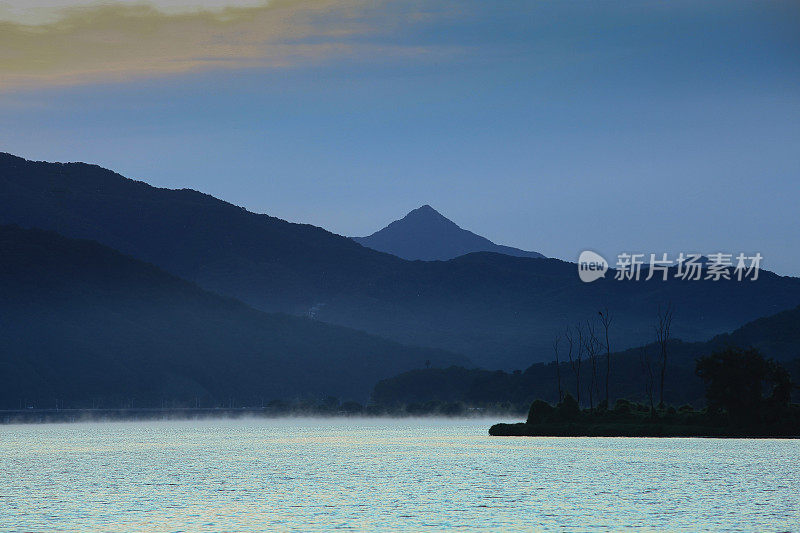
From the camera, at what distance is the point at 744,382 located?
168375 mm

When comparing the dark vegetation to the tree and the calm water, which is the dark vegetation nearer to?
the tree

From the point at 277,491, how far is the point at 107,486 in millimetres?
16233

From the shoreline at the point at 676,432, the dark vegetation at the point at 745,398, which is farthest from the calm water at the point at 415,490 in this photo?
the shoreline at the point at 676,432

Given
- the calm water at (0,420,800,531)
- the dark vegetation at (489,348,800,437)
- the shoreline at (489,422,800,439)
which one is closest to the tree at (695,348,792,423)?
the dark vegetation at (489,348,800,437)

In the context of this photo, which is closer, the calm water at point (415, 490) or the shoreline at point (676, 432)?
the calm water at point (415, 490)

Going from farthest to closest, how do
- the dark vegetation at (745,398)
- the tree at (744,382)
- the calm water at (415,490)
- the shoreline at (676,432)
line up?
the shoreline at (676,432) → the dark vegetation at (745,398) → the tree at (744,382) → the calm water at (415,490)

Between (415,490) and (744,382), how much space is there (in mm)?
86580

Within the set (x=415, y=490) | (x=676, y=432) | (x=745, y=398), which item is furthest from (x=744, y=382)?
(x=415, y=490)

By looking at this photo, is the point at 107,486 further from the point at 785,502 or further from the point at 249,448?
the point at 249,448

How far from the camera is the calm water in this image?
231ft

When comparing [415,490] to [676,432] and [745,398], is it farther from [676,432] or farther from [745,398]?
[676,432]

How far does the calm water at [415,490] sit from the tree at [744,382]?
10053 millimetres

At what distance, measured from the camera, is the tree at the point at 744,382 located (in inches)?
6604

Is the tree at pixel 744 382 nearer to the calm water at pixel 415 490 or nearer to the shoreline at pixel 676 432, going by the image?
the shoreline at pixel 676 432
